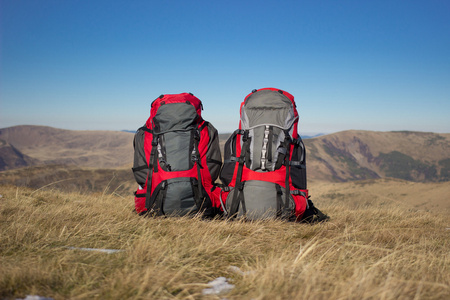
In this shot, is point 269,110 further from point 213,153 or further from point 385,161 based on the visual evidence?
point 385,161

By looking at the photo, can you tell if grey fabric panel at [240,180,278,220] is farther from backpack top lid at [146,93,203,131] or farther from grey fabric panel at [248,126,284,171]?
backpack top lid at [146,93,203,131]

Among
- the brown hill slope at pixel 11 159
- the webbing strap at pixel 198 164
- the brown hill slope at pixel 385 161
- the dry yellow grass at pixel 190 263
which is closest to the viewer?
the dry yellow grass at pixel 190 263

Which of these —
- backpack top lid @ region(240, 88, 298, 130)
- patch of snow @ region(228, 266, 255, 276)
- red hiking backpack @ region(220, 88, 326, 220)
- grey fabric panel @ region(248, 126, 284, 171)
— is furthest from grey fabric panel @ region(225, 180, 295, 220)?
patch of snow @ region(228, 266, 255, 276)

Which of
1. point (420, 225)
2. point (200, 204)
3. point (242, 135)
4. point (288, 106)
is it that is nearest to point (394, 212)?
point (420, 225)

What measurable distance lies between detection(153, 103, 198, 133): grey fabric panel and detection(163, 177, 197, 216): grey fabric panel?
93cm

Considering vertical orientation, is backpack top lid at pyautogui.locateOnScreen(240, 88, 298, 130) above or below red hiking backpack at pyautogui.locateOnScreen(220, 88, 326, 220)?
above

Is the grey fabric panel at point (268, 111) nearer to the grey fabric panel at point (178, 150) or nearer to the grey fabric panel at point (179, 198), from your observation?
the grey fabric panel at point (178, 150)

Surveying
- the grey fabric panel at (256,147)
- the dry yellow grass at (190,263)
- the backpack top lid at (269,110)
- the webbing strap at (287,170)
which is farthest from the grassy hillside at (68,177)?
the dry yellow grass at (190,263)

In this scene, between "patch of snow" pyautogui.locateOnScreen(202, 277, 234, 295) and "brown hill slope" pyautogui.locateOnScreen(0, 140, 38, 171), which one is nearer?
"patch of snow" pyautogui.locateOnScreen(202, 277, 234, 295)

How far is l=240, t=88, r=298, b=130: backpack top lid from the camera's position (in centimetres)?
481

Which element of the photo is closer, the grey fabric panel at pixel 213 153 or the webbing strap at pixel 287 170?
the webbing strap at pixel 287 170

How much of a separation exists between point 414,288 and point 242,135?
11.0 ft

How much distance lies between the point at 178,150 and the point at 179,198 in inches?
31.7

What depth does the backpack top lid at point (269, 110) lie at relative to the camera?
4.81 meters
